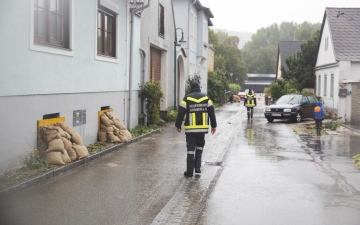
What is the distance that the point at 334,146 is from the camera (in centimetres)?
1455

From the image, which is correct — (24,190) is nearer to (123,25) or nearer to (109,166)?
(109,166)

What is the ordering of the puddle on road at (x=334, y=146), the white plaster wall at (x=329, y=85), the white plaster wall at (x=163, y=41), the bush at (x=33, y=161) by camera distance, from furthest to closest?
1. the white plaster wall at (x=329, y=85)
2. the white plaster wall at (x=163, y=41)
3. the puddle on road at (x=334, y=146)
4. the bush at (x=33, y=161)

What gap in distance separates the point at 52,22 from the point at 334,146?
9386 millimetres

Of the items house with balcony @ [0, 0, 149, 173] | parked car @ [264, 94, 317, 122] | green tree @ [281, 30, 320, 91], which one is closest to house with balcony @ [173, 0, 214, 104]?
parked car @ [264, 94, 317, 122]

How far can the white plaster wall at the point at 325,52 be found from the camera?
29445 mm

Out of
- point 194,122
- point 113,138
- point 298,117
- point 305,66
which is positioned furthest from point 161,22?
point 305,66

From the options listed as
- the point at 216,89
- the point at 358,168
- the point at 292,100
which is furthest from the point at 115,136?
the point at 216,89

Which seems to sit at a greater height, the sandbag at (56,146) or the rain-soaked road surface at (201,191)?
the sandbag at (56,146)

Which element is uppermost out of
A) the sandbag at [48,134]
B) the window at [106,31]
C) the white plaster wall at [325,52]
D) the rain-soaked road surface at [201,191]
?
the white plaster wall at [325,52]

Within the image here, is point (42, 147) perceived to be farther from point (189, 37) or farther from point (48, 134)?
point (189, 37)

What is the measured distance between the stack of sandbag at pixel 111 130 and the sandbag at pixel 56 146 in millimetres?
3671

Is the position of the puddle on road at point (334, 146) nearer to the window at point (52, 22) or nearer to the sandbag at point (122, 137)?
the sandbag at point (122, 137)

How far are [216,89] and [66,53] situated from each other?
35607 mm

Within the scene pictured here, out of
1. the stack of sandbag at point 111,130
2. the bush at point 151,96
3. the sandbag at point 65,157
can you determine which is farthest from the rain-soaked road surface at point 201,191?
the bush at point 151,96
